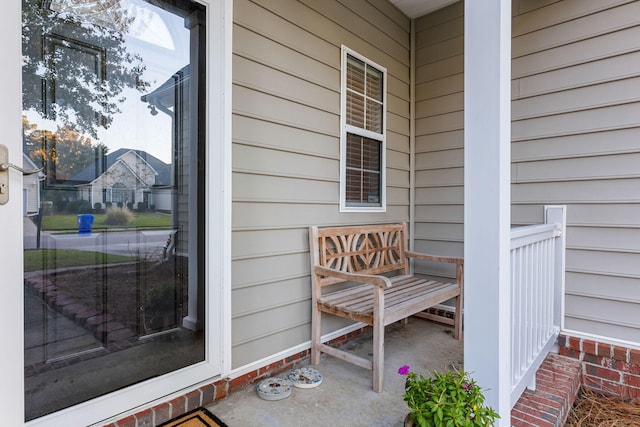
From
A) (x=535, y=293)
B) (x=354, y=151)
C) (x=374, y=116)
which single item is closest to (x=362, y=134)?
(x=354, y=151)

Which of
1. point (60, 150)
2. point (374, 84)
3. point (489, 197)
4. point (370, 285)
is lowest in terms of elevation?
point (370, 285)

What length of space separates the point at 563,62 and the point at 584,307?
1.86 m

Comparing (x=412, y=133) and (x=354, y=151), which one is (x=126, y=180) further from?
(x=412, y=133)

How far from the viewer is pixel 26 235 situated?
1385 millimetres

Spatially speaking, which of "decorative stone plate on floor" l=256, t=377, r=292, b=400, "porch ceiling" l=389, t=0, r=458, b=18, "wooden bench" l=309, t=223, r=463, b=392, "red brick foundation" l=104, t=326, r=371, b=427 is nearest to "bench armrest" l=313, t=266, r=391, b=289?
"wooden bench" l=309, t=223, r=463, b=392

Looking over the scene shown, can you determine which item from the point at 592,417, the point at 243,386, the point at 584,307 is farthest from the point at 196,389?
the point at 584,307

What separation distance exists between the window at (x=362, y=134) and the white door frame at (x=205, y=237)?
112 cm

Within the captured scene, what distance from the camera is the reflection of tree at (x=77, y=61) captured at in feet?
4.59

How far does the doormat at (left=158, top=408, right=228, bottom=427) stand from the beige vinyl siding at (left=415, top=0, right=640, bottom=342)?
259cm

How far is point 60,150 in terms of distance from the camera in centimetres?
146

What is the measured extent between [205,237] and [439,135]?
2.58 meters

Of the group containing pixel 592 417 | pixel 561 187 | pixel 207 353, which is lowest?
pixel 592 417

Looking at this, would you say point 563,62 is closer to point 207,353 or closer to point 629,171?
point 629,171

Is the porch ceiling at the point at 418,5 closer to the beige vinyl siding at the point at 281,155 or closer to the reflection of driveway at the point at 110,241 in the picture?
the beige vinyl siding at the point at 281,155
